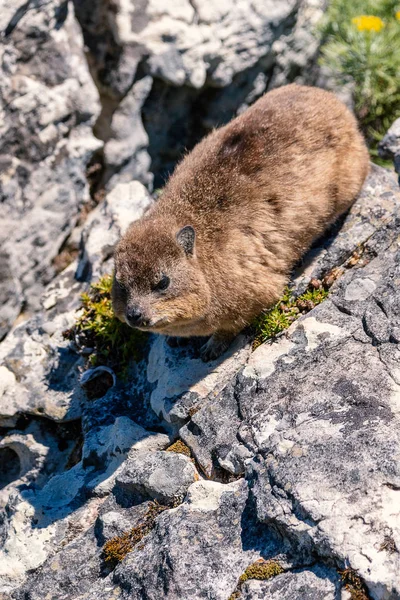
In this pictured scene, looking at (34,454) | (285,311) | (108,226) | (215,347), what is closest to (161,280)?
(215,347)

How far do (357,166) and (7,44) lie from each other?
485 cm

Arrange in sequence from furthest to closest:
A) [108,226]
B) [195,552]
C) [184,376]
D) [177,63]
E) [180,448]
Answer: [177,63] < [108,226] < [184,376] < [180,448] < [195,552]

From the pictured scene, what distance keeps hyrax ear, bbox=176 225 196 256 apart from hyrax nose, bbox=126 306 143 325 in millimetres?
825

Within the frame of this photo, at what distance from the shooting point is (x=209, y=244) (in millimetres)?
7375

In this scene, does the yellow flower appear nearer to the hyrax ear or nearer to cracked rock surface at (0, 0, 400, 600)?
cracked rock surface at (0, 0, 400, 600)

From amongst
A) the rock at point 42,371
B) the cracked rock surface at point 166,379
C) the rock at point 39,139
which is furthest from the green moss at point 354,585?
the rock at point 39,139

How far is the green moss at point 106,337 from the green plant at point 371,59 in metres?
5.32

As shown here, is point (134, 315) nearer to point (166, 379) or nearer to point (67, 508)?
point (166, 379)

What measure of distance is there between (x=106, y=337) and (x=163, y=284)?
1.46m

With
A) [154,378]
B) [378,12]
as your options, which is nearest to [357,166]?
[154,378]

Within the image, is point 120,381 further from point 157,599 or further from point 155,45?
point 155,45

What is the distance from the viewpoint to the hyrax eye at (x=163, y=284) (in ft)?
23.1

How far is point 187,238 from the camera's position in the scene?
7.08 m

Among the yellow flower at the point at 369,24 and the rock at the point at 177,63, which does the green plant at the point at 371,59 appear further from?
the rock at the point at 177,63
